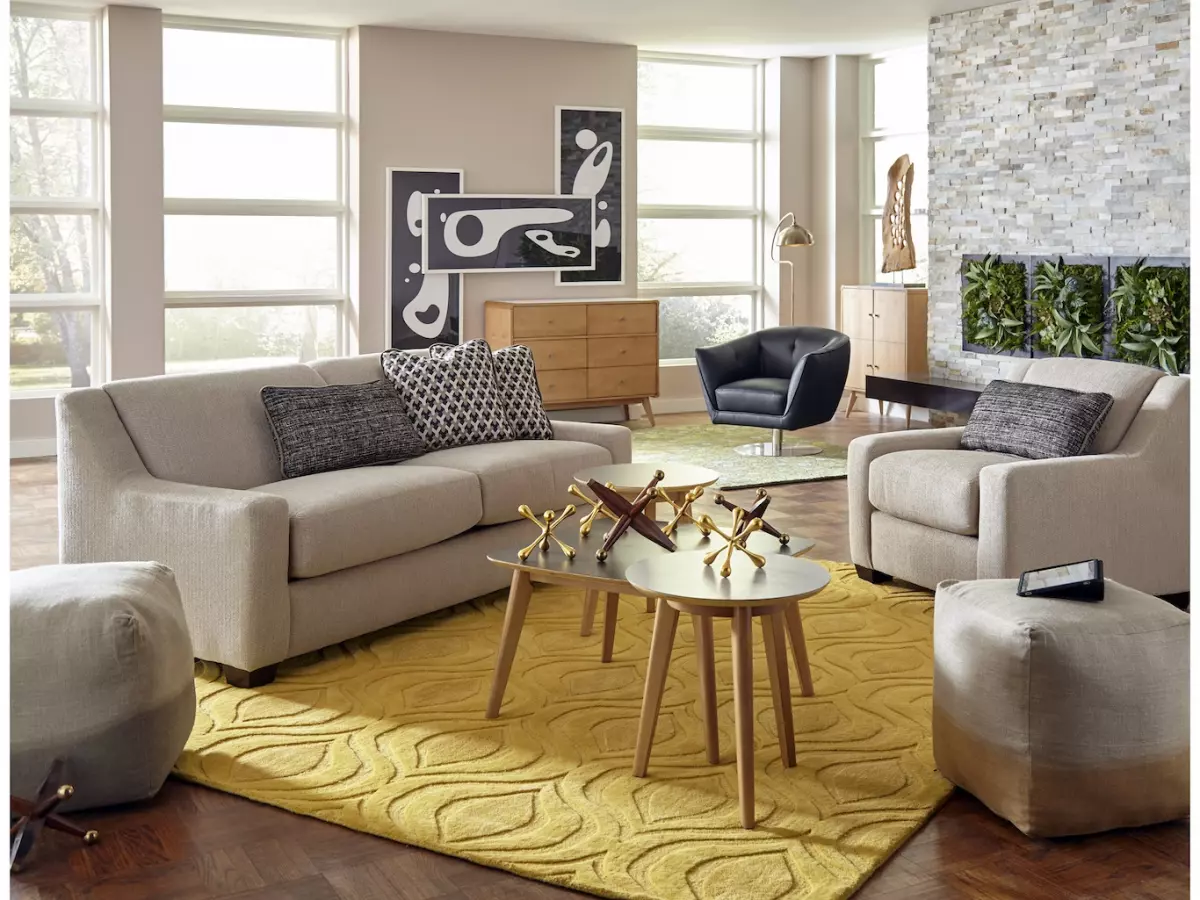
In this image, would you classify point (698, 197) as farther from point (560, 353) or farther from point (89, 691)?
point (89, 691)

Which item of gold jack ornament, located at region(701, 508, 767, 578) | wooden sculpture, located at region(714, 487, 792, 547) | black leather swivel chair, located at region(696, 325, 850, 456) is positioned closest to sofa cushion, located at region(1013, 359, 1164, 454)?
wooden sculpture, located at region(714, 487, 792, 547)

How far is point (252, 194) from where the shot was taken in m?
8.71

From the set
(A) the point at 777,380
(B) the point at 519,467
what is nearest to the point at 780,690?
(B) the point at 519,467

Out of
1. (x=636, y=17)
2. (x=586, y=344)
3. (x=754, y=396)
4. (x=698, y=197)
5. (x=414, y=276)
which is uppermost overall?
(x=636, y=17)

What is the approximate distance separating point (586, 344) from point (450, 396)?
13.4 ft

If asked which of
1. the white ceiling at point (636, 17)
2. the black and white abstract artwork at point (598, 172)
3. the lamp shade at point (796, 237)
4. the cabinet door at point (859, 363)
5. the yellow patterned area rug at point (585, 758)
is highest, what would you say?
the white ceiling at point (636, 17)

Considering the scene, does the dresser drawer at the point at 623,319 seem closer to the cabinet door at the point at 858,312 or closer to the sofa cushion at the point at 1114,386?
the cabinet door at the point at 858,312

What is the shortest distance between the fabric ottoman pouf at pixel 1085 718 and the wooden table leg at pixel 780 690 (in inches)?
19.3

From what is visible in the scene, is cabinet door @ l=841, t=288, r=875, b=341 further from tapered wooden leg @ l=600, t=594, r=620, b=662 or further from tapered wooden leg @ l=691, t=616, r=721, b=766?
tapered wooden leg @ l=691, t=616, r=721, b=766

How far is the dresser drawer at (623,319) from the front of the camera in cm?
921

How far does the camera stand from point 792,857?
2.73m

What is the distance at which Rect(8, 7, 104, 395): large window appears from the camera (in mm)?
7957

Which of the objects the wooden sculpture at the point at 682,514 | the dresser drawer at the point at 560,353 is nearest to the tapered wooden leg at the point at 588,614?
the wooden sculpture at the point at 682,514

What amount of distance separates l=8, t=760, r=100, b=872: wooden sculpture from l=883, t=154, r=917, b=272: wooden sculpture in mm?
7862
